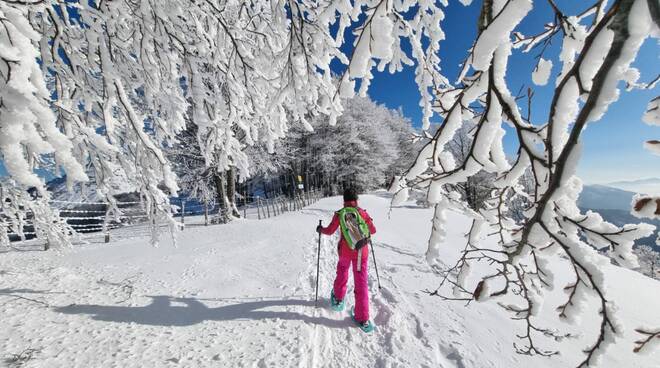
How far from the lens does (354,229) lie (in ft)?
12.0

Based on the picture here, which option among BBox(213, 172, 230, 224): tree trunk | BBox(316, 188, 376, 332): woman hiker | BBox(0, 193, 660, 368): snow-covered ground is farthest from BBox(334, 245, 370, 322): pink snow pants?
BBox(213, 172, 230, 224): tree trunk

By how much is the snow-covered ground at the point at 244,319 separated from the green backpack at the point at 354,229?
1.04 metres

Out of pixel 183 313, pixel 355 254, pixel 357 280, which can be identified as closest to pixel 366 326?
pixel 357 280

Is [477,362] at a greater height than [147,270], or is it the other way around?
[147,270]

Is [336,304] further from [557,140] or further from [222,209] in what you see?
[222,209]

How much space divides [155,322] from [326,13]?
3708 mm

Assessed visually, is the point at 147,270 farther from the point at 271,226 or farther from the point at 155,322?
the point at 271,226

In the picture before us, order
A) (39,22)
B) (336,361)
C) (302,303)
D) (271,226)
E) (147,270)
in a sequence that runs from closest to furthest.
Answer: (39,22) < (336,361) < (302,303) < (147,270) < (271,226)

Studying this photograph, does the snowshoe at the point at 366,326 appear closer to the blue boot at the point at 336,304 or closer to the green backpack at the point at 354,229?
the blue boot at the point at 336,304

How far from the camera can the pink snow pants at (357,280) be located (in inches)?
136

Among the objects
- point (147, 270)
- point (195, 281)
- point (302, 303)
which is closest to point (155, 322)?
point (195, 281)

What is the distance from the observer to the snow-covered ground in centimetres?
277

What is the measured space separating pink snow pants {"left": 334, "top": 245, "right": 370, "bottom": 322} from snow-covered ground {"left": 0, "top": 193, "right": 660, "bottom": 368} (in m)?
0.25

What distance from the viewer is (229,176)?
14.0 m
